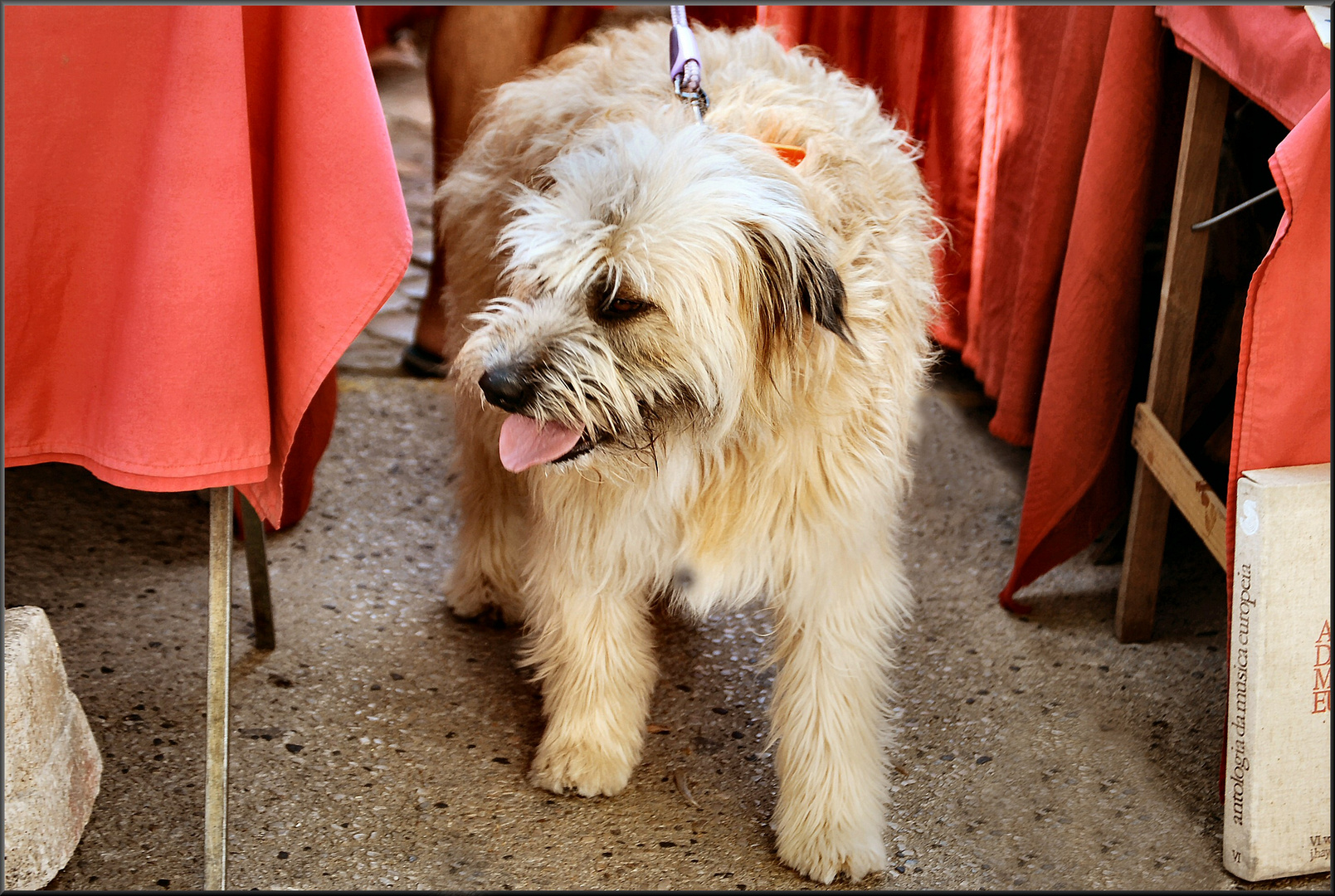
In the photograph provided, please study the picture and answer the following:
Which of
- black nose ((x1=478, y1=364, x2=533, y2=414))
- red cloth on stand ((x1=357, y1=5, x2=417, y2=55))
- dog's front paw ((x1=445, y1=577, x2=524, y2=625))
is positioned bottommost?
dog's front paw ((x1=445, y1=577, x2=524, y2=625))

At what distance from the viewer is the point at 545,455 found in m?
1.71

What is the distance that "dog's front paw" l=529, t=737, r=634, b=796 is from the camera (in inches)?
81.7

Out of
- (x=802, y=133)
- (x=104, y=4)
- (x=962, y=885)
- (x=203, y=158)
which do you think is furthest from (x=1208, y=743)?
(x=104, y=4)

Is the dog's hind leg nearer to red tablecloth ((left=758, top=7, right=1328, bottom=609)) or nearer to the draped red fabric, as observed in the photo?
red tablecloth ((left=758, top=7, right=1328, bottom=609))

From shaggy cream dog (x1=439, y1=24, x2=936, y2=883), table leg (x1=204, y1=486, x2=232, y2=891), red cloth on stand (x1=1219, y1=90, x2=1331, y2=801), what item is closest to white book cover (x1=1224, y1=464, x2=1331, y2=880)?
red cloth on stand (x1=1219, y1=90, x2=1331, y2=801)

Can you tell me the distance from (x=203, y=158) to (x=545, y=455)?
2.01 feet

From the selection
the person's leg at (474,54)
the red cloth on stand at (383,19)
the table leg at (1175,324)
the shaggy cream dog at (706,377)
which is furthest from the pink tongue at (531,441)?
the red cloth on stand at (383,19)

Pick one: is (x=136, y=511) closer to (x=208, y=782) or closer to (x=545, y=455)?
(x=208, y=782)

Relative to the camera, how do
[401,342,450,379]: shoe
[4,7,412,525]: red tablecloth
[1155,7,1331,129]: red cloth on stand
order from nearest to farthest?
[4,7,412,525]: red tablecloth
[1155,7,1331,129]: red cloth on stand
[401,342,450,379]: shoe

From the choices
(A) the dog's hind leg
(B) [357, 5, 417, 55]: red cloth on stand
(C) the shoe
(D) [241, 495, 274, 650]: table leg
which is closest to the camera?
(D) [241, 495, 274, 650]: table leg

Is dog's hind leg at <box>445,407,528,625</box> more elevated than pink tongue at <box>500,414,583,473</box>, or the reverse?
pink tongue at <box>500,414,583,473</box>

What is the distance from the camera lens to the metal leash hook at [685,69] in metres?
1.89

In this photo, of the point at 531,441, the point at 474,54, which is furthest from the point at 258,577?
the point at 474,54

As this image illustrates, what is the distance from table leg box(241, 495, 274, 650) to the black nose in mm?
829
